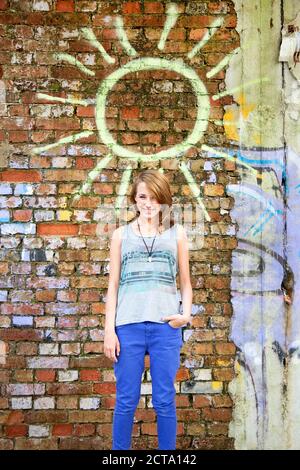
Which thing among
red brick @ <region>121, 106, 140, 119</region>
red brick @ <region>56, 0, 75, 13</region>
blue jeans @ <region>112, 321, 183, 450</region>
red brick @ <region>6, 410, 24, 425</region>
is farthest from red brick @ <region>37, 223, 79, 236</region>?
red brick @ <region>56, 0, 75, 13</region>

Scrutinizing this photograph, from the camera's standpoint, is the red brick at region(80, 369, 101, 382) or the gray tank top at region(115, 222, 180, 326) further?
the red brick at region(80, 369, 101, 382)

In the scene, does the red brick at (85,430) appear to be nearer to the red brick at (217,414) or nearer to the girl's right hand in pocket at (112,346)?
the red brick at (217,414)

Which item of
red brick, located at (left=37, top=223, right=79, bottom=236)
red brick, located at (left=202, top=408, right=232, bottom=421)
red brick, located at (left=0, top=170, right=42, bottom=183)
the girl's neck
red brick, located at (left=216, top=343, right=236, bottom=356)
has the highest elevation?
red brick, located at (left=0, top=170, right=42, bottom=183)

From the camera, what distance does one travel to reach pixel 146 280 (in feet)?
9.34

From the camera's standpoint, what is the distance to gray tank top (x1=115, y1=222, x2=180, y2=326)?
9.18ft

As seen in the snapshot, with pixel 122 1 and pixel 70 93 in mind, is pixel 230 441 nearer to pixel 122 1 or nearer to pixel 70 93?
pixel 70 93

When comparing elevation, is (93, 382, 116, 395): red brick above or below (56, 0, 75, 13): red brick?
below

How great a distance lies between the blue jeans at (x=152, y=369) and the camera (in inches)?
109

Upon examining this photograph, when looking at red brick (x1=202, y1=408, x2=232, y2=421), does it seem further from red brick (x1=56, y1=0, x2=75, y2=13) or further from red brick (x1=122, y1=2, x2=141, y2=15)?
red brick (x1=56, y1=0, x2=75, y2=13)

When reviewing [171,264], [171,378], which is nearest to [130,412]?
[171,378]

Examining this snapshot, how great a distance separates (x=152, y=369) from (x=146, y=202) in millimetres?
805

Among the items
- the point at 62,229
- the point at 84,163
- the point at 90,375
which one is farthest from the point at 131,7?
the point at 90,375

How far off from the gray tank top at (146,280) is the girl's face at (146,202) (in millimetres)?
109

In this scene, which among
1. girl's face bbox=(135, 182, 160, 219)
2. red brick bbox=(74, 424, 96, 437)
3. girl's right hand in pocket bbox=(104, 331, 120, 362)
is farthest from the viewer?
red brick bbox=(74, 424, 96, 437)
